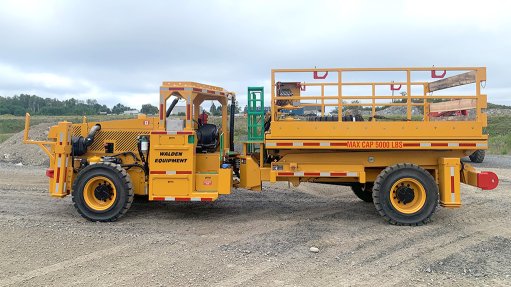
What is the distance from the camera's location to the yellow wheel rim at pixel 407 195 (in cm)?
675

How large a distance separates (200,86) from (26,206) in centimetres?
431

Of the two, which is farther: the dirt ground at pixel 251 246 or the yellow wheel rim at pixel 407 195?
the yellow wheel rim at pixel 407 195

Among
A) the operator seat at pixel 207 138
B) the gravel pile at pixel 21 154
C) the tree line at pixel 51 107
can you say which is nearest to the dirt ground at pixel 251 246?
the operator seat at pixel 207 138

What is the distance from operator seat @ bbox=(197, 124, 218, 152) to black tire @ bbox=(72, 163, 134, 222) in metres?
1.42

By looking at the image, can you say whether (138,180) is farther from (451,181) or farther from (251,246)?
(451,181)

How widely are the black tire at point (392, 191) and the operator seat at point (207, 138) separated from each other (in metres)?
2.98

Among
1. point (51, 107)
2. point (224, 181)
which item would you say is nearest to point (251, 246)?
point (224, 181)

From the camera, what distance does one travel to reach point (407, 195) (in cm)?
679

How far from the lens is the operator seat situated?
7469 mm

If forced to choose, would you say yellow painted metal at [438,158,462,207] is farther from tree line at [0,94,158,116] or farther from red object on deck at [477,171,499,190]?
tree line at [0,94,158,116]

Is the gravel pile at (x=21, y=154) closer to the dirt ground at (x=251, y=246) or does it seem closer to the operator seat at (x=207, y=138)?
the dirt ground at (x=251, y=246)

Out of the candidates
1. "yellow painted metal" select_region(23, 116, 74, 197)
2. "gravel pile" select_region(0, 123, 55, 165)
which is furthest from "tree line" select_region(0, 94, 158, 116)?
"yellow painted metal" select_region(23, 116, 74, 197)

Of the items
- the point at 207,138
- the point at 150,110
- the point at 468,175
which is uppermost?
the point at 150,110

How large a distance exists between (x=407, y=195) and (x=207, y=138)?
365 centimetres
